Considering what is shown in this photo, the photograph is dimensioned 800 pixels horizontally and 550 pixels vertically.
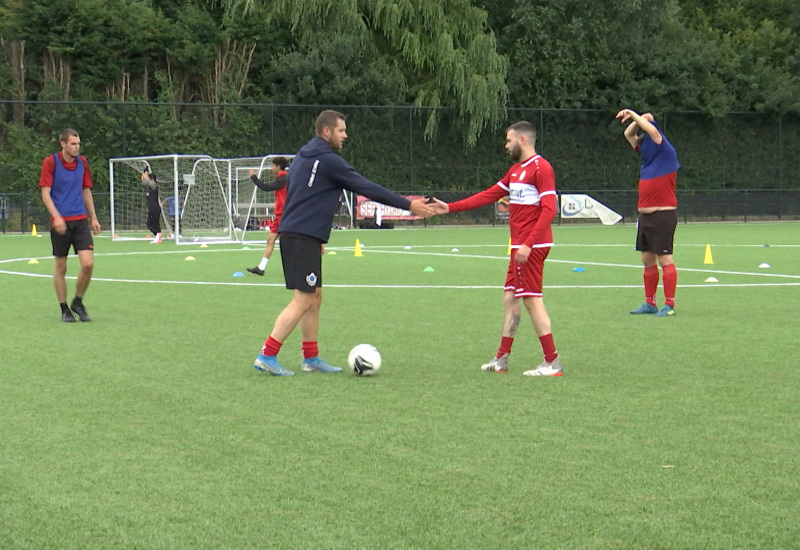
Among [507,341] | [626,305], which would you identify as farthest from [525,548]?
[626,305]

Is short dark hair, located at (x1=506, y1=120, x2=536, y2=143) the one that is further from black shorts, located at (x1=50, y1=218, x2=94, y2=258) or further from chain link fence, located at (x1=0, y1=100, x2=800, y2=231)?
chain link fence, located at (x1=0, y1=100, x2=800, y2=231)

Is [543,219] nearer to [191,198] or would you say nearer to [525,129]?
[525,129]

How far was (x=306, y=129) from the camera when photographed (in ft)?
139

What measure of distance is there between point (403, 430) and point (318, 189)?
2.51m

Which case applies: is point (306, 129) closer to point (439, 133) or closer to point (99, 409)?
point (439, 133)

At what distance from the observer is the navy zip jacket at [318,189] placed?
28.5ft

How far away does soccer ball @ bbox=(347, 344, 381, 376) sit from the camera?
8.70 metres

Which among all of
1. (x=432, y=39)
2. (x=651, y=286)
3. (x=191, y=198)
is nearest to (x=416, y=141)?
(x=432, y=39)

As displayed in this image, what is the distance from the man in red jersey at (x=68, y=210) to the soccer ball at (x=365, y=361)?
4.58 meters

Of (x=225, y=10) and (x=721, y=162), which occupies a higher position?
(x=225, y=10)

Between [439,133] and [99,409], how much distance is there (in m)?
36.7

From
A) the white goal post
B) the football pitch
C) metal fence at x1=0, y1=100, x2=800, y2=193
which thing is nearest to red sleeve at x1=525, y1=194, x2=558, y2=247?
the football pitch

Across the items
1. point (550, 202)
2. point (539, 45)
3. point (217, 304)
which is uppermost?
point (539, 45)

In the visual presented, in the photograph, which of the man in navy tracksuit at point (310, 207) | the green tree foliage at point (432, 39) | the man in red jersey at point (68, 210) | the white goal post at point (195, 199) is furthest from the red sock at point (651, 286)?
the green tree foliage at point (432, 39)
